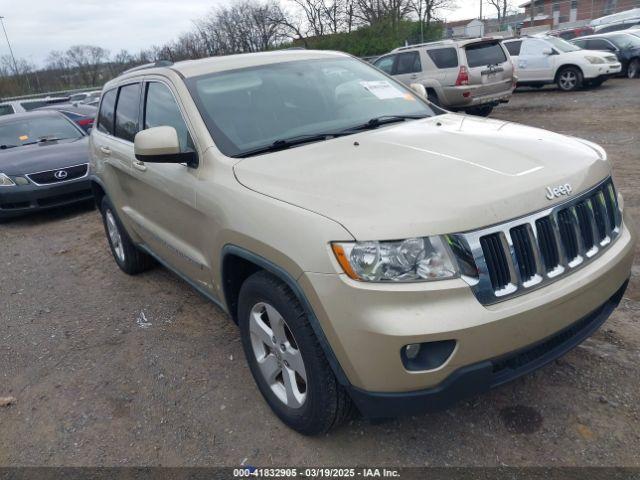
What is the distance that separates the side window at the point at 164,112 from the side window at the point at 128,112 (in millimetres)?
253

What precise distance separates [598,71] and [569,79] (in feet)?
2.81

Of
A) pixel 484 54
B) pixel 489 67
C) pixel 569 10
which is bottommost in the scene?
pixel 489 67

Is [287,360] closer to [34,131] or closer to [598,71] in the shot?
[34,131]

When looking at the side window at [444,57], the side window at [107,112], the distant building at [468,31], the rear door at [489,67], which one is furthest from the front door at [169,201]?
the distant building at [468,31]

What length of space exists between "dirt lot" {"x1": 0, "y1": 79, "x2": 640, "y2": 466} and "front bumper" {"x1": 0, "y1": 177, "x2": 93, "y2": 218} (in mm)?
3115

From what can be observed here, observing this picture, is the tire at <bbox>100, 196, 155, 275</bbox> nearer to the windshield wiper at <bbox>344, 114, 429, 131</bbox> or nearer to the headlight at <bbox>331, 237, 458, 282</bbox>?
the windshield wiper at <bbox>344, 114, 429, 131</bbox>

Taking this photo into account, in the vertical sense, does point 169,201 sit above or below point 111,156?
below

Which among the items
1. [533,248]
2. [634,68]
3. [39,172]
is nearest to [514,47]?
[634,68]

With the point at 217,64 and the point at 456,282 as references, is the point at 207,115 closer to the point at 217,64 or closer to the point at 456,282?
the point at 217,64

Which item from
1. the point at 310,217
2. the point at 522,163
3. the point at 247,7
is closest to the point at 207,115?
the point at 310,217

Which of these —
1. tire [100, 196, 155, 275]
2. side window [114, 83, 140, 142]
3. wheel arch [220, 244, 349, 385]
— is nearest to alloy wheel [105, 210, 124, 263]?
tire [100, 196, 155, 275]

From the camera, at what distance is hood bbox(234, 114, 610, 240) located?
2.07m

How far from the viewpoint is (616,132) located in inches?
363

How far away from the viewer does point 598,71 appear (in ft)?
48.2
